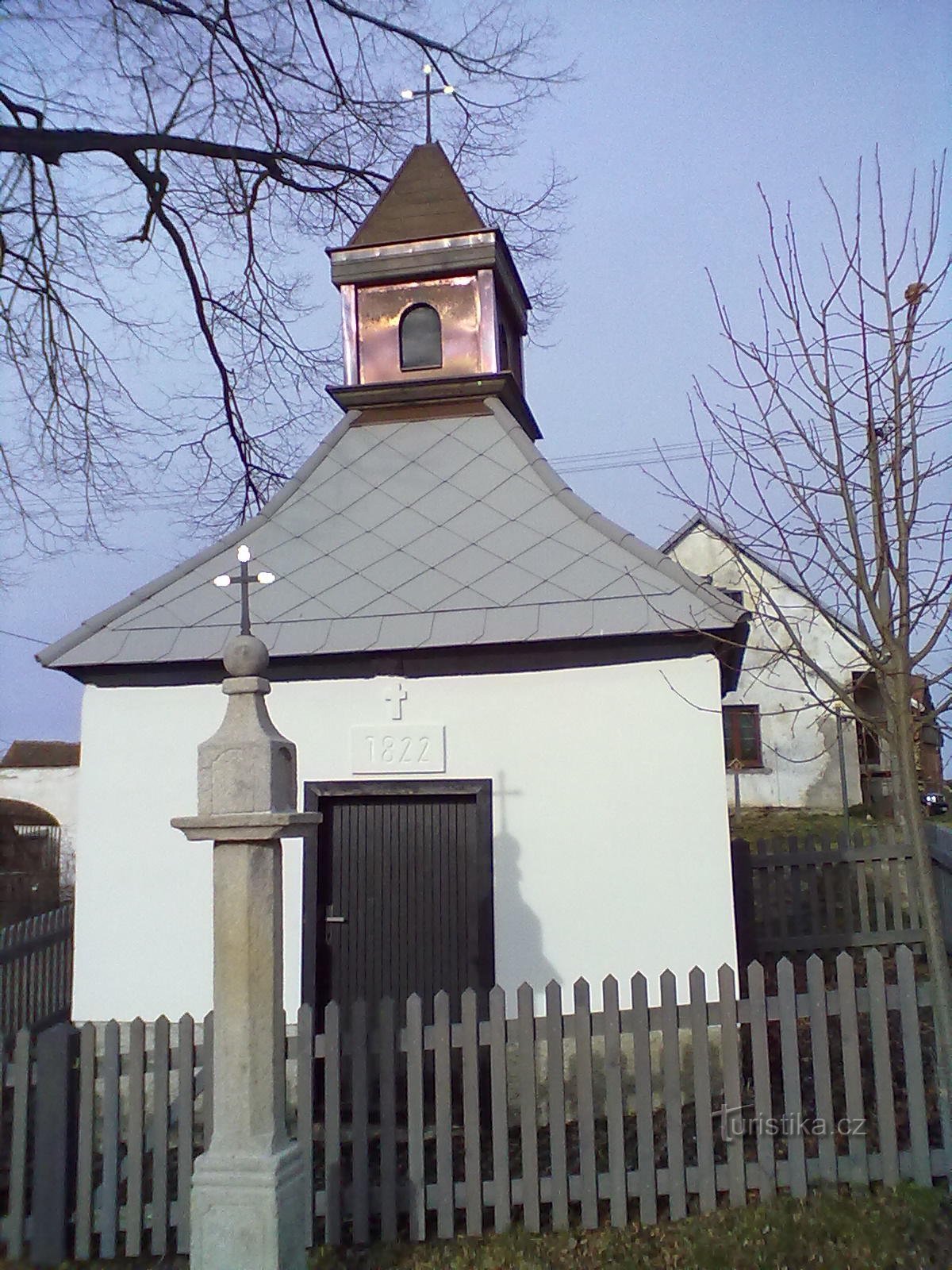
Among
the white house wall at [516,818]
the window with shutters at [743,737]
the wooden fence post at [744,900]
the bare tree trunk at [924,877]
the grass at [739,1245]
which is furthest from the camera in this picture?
the window with shutters at [743,737]

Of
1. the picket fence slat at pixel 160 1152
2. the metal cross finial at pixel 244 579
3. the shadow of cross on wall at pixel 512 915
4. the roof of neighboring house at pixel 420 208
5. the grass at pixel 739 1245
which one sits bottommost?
the grass at pixel 739 1245

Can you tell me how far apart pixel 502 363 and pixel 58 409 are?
3.86m

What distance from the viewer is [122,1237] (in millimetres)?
4777

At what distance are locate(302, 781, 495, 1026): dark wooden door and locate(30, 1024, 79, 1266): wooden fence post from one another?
1819 millimetres

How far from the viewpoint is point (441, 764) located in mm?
6340

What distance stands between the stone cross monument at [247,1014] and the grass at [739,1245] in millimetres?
948

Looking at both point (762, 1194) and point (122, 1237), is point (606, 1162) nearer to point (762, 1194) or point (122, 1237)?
point (762, 1194)

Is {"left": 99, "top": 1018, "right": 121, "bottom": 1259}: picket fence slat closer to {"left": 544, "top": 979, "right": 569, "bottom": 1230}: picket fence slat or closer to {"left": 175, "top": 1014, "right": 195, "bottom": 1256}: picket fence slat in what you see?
{"left": 175, "top": 1014, "right": 195, "bottom": 1256}: picket fence slat

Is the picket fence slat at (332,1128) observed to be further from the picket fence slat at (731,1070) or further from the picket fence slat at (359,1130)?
the picket fence slat at (731,1070)

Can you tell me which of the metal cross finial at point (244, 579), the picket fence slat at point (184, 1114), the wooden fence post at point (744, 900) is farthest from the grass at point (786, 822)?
the metal cross finial at point (244, 579)

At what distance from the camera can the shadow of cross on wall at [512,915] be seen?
6.08 meters

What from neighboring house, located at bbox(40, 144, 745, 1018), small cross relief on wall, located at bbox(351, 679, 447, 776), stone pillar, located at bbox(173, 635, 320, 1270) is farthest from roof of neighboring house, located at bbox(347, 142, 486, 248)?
stone pillar, located at bbox(173, 635, 320, 1270)

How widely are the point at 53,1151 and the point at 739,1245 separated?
3181 millimetres

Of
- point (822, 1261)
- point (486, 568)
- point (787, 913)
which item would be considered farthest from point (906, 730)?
point (787, 913)
